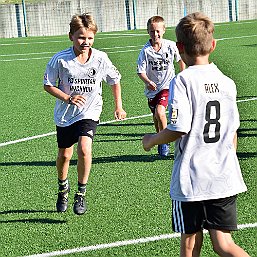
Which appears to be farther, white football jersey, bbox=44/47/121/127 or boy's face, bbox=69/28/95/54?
white football jersey, bbox=44/47/121/127

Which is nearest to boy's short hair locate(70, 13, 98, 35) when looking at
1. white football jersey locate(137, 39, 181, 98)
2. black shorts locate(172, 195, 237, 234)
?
black shorts locate(172, 195, 237, 234)

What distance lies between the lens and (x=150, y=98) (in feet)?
35.4

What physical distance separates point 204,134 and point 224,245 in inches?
27.0

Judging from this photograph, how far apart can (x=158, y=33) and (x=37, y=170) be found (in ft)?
7.92

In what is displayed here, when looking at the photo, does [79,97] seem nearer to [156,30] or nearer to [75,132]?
[75,132]

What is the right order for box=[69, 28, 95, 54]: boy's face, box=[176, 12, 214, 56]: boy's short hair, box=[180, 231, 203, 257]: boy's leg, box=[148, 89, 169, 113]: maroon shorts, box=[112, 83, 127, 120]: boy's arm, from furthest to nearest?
box=[148, 89, 169, 113]: maroon shorts
box=[112, 83, 127, 120]: boy's arm
box=[69, 28, 95, 54]: boy's face
box=[180, 231, 203, 257]: boy's leg
box=[176, 12, 214, 56]: boy's short hair

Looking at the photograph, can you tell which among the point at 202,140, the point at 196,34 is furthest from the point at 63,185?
the point at 196,34

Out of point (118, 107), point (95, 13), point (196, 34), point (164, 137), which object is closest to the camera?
point (196, 34)

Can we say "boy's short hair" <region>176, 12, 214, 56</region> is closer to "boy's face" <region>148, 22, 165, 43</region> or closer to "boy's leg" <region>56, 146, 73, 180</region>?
"boy's leg" <region>56, 146, 73, 180</region>

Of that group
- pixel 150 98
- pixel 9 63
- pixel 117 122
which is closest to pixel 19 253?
pixel 150 98

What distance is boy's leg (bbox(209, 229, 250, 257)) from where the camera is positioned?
16.2 feet

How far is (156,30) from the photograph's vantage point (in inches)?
414

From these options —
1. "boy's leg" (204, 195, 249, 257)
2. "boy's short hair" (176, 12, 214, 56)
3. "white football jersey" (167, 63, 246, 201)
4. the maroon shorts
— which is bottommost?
the maroon shorts

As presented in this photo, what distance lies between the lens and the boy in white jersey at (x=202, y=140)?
4824 millimetres
